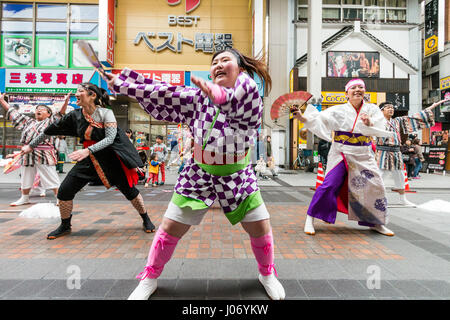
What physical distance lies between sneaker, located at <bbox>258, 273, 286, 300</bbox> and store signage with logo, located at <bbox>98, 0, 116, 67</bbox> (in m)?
Answer: 13.3

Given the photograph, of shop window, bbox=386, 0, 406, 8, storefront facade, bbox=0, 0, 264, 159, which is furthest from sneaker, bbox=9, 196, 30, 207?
shop window, bbox=386, 0, 406, 8

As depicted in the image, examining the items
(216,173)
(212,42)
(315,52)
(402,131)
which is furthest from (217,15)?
(216,173)

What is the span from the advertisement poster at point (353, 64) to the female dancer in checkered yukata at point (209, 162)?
14213mm

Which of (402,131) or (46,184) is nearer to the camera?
(402,131)

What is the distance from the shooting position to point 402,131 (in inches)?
184

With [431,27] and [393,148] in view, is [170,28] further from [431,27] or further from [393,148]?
[393,148]

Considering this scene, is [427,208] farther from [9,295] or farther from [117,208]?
[9,295]

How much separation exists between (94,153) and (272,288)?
2290mm

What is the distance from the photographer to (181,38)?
1438cm

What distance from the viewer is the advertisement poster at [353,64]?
46.7 ft

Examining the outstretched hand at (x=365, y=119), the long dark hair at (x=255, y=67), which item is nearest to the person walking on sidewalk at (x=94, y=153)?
the long dark hair at (x=255, y=67)

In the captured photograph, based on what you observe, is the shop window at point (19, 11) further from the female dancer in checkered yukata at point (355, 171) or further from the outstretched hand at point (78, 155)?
the female dancer in checkered yukata at point (355, 171)

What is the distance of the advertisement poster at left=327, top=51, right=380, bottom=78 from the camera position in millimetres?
14244
